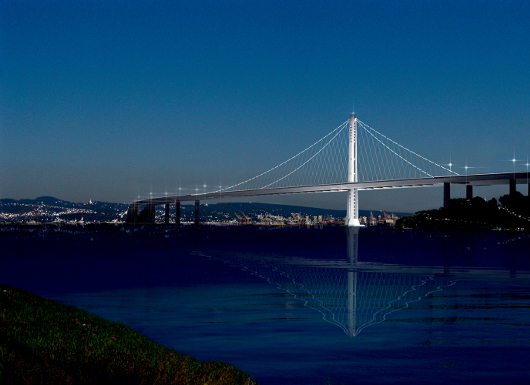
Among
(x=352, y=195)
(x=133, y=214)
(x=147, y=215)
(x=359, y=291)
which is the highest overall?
(x=352, y=195)

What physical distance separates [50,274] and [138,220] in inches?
4440

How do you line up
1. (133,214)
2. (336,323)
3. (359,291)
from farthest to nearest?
1. (133,214)
2. (359,291)
3. (336,323)

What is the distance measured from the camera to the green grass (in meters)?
4.66

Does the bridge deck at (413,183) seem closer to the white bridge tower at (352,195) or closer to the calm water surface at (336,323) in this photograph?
the white bridge tower at (352,195)

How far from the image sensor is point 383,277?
762 inches

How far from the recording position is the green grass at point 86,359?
466 cm

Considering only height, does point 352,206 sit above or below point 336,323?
above

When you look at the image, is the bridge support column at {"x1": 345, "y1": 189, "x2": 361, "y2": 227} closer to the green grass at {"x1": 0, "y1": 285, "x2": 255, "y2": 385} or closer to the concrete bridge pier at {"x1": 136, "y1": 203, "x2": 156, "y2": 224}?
the concrete bridge pier at {"x1": 136, "y1": 203, "x2": 156, "y2": 224}

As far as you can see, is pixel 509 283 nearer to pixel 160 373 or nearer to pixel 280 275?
pixel 280 275

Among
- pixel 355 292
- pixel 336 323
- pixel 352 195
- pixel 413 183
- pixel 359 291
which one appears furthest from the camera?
pixel 352 195

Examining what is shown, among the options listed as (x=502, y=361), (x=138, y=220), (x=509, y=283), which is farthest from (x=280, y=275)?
(x=138, y=220)

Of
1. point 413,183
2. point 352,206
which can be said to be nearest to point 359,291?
point 413,183

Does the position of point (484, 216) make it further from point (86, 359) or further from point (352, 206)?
point (86, 359)

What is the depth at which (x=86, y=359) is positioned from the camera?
5.33m
